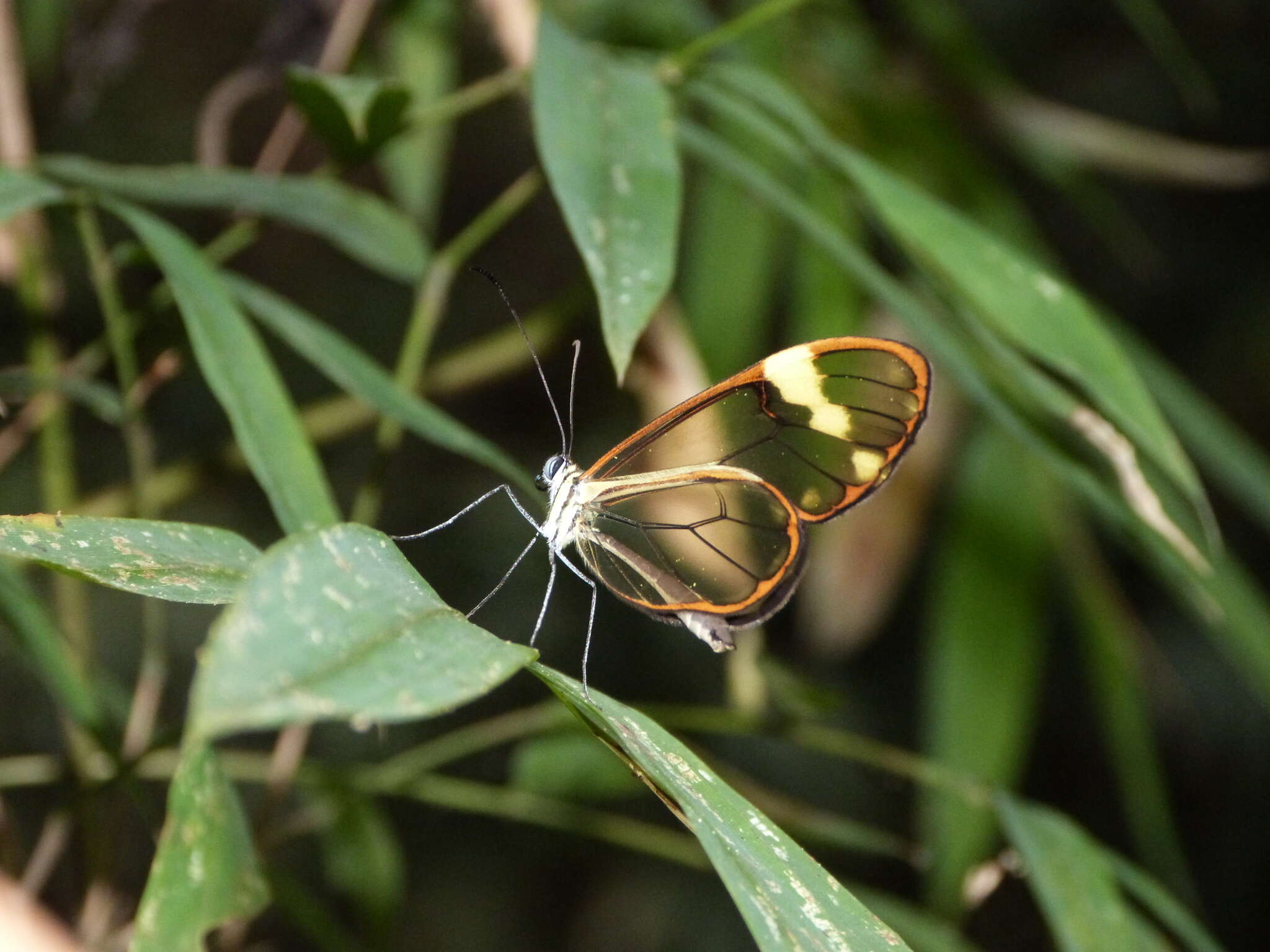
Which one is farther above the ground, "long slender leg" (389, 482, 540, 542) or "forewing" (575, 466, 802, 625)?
"long slender leg" (389, 482, 540, 542)

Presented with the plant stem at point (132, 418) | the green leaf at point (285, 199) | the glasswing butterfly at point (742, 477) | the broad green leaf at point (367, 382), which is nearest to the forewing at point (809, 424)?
the glasswing butterfly at point (742, 477)

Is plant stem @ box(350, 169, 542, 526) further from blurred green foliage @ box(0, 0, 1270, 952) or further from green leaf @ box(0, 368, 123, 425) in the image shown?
green leaf @ box(0, 368, 123, 425)

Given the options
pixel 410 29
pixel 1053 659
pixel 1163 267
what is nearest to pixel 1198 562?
pixel 410 29

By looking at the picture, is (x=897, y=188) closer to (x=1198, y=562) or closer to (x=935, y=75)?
(x=1198, y=562)

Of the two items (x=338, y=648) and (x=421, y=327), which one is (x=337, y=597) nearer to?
(x=338, y=648)

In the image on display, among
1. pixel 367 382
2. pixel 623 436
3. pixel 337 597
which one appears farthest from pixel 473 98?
pixel 623 436

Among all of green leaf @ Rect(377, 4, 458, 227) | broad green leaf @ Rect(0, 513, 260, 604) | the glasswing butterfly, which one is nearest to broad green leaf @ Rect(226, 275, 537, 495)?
the glasswing butterfly
